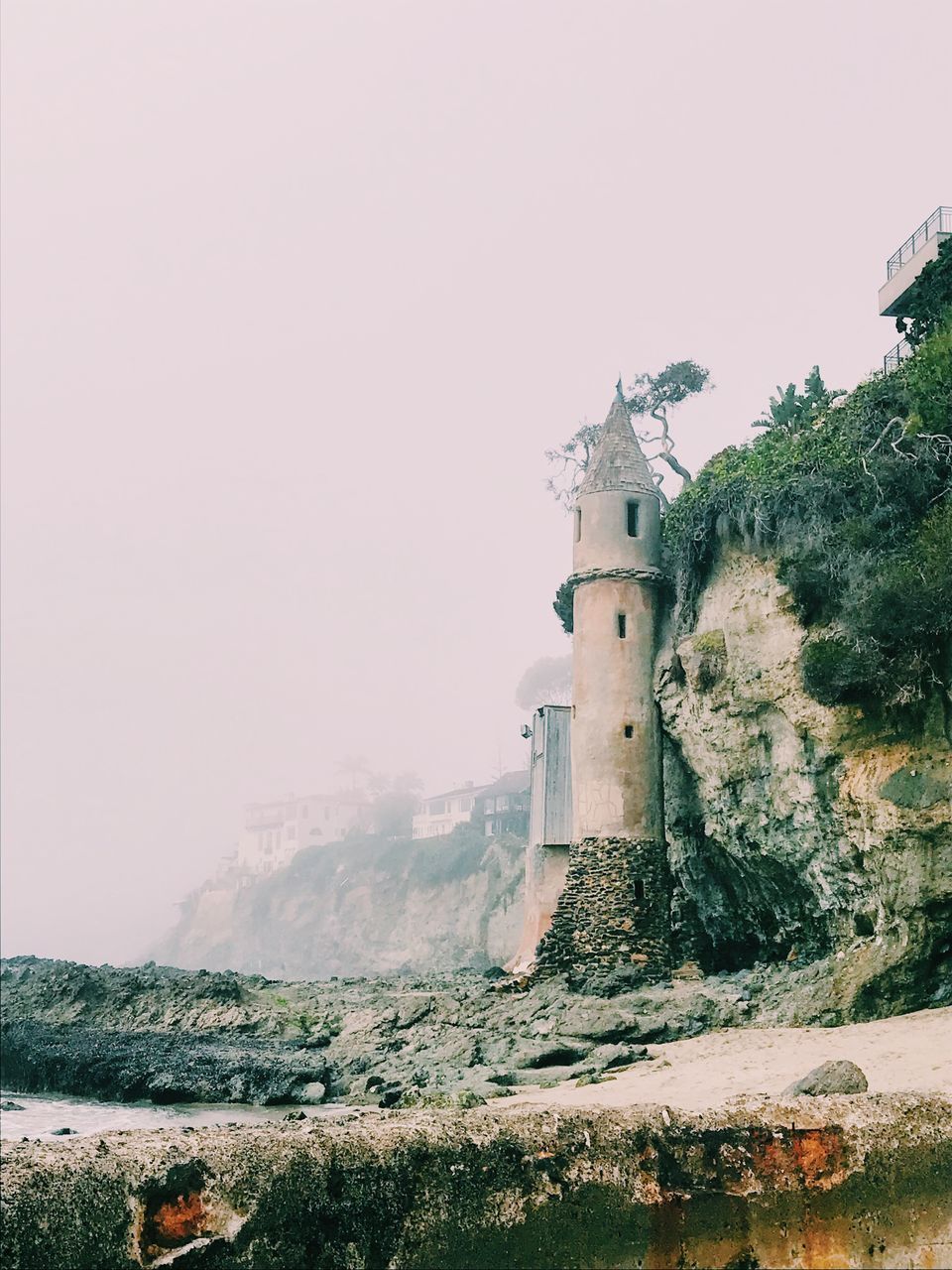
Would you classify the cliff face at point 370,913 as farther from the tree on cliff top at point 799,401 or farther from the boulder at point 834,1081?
the boulder at point 834,1081

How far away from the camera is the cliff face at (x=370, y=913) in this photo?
218 feet

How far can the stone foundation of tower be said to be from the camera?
932 inches

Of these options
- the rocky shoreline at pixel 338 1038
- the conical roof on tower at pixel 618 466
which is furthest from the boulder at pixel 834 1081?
the conical roof on tower at pixel 618 466

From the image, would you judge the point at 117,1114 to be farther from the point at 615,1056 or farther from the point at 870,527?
the point at 870,527

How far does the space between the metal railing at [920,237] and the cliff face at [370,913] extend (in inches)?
1601

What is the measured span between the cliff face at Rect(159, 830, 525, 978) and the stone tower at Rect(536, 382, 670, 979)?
125 ft

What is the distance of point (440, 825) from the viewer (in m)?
96.6

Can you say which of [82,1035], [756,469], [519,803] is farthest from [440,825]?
[756,469]

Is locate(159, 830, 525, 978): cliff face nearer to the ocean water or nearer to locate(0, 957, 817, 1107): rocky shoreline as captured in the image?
locate(0, 957, 817, 1107): rocky shoreline

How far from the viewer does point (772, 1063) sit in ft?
47.4

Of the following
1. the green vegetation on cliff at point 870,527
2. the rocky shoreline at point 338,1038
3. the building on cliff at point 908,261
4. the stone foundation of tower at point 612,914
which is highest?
the building on cliff at point 908,261

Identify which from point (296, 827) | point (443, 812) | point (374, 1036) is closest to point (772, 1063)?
point (374, 1036)

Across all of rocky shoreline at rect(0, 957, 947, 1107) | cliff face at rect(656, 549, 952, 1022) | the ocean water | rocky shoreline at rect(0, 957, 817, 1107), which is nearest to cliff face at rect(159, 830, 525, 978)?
rocky shoreline at rect(0, 957, 817, 1107)

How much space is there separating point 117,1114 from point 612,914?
10430mm
